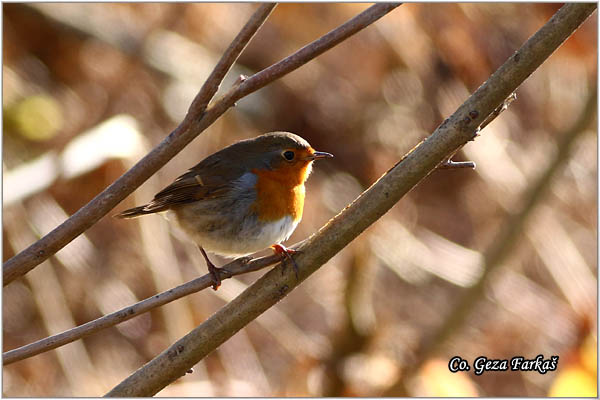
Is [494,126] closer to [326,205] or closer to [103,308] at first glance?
[326,205]

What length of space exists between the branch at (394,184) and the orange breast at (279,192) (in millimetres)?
1057

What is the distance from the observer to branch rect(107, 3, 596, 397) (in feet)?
5.82

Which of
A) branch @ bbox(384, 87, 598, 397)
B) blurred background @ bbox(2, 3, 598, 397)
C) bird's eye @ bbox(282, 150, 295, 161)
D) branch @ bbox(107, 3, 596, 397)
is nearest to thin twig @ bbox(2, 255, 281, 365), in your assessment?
branch @ bbox(107, 3, 596, 397)

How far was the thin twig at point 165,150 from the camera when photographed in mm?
1748

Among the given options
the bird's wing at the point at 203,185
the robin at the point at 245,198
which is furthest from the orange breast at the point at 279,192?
the bird's wing at the point at 203,185

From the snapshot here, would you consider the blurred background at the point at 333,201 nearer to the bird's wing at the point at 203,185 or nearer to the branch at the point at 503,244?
the branch at the point at 503,244

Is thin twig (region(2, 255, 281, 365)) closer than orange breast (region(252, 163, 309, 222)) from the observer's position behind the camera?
Yes

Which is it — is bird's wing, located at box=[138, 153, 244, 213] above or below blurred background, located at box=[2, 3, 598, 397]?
below

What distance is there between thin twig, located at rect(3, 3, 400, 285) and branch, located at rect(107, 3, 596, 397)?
36 centimetres

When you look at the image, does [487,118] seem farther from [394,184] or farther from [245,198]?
[245,198]

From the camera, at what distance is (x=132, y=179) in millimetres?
1770

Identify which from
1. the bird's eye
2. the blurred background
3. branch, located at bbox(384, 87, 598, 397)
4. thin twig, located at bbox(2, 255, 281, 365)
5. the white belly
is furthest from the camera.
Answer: the blurred background

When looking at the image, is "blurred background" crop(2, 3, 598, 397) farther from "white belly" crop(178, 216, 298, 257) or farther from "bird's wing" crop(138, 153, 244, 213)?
"white belly" crop(178, 216, 298, 257)

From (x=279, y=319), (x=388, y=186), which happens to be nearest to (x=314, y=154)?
(x=388, y=186)
